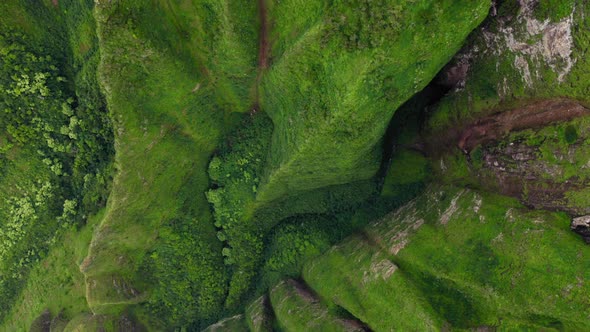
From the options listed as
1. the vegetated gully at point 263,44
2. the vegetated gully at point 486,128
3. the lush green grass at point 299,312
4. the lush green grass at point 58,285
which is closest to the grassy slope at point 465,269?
the vegetated gully at point 486,128

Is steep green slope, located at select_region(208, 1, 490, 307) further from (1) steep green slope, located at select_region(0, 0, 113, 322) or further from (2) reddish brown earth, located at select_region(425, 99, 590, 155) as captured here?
(1) steep green slope, located at select_region(0, 0, 113, 322)

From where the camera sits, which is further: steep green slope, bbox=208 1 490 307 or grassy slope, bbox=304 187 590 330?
steep green slope, bbox=208 1 490 307

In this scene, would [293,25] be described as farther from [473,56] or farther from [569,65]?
[569,65]

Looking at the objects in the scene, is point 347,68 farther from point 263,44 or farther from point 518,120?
point 518,120

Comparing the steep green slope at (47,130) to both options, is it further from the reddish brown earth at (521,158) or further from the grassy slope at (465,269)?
the reddish brown earth at (521,158)

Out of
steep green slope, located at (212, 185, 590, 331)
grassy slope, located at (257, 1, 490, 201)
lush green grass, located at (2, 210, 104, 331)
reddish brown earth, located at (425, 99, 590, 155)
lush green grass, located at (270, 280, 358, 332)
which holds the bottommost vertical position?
lush green grass, located at (270, 280, 358, 332)

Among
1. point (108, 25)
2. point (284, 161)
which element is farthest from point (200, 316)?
point (108, 25)

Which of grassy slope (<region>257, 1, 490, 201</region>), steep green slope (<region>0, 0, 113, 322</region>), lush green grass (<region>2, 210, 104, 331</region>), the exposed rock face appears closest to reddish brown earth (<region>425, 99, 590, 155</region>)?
grassy slope (<region>257, 1, 490, 201</region>)
